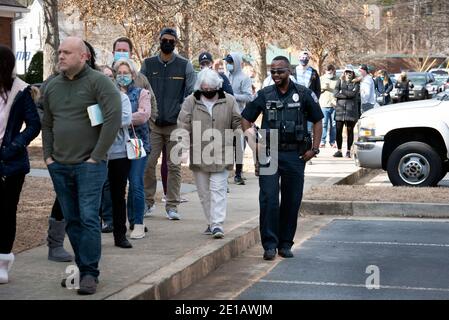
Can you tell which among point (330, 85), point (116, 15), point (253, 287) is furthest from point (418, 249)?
point (116, 15)

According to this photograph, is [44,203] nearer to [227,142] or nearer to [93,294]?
[227,142]

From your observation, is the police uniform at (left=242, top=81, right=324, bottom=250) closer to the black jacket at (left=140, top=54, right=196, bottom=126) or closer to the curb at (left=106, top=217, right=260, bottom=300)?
the curb at (left=106, top=217, right=260, bottom=300)

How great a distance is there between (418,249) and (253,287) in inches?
102

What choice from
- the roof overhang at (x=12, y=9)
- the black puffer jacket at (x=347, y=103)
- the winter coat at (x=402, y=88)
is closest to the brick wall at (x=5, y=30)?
the roof overhang at (x=12, y=9)

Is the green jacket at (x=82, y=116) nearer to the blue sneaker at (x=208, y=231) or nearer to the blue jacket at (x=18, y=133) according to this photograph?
the blue jacket at (x=18, y=133)

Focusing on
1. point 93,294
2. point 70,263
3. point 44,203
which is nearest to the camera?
point 93,294

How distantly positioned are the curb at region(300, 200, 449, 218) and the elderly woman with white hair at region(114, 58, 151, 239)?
3.59m

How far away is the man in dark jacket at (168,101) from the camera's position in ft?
37.2

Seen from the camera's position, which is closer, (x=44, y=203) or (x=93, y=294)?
(x=93, y=294)

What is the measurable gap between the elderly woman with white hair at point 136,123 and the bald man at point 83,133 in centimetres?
234

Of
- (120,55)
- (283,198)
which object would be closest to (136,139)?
(120,55)

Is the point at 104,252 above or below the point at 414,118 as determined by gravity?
below

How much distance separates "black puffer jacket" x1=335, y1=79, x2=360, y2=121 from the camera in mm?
20141

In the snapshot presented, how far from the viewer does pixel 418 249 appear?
10203mm
